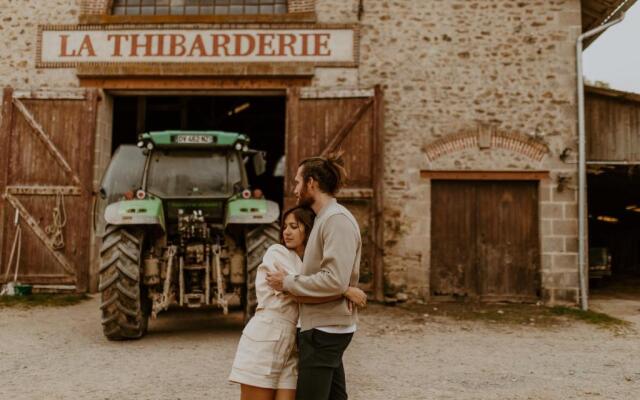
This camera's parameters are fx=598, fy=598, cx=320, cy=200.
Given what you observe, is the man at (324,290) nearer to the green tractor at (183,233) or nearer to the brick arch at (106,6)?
the green tractor at (183,233)

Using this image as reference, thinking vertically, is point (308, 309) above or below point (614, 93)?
below

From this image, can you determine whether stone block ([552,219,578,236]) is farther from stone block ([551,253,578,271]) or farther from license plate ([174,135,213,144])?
license plate ([174,135,213,144])

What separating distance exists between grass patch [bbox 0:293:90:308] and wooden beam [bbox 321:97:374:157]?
176 inches

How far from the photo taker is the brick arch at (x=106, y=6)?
980 cm

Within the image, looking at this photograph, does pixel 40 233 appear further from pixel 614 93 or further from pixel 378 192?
pixel 614 93

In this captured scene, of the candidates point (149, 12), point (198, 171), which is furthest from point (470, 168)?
point (149, 12)

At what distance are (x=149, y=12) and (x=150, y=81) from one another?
1.33 meters

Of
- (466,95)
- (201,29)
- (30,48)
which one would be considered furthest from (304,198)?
(30,48)

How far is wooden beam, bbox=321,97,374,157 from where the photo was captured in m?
9.58

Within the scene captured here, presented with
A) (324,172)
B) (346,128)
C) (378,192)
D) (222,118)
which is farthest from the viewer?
(222,118)

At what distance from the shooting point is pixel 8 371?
515 centimetres

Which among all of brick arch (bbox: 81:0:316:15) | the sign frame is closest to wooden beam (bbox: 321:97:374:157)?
the sign frame

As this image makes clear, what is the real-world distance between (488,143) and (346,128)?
2.25 meters

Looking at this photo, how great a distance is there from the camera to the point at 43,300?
8.96 meters
